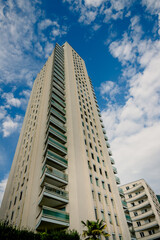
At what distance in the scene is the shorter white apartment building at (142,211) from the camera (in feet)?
132

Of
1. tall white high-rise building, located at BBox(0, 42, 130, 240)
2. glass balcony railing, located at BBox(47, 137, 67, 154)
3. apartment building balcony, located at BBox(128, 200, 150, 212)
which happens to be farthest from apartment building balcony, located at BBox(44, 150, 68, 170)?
apartment building balcony, located at BBox(128, 200, 150, 212)

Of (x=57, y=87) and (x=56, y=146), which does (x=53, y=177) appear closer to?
(x=56, y=146)

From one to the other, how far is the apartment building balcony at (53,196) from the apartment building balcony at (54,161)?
3662 millimetres

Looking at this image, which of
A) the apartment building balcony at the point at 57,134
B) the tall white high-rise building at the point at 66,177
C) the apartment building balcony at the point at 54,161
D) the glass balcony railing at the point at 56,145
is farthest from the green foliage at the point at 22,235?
the apartment building balcony at the point at 57,134

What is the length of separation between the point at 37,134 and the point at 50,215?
57.6 ft

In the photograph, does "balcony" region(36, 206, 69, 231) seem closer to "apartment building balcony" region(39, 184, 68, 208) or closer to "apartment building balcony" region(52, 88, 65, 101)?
"apartment building balcony" region(39, 184, 68, 208)

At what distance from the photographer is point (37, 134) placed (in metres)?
32.8

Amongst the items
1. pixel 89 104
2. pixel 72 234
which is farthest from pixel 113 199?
pixel 89 104

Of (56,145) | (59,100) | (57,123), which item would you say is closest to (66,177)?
(56,145)

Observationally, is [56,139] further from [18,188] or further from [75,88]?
[75,88]

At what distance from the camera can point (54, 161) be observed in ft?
77.7

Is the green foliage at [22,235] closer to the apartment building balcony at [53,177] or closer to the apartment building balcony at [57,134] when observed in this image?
the apartment building balcony at [53,177]

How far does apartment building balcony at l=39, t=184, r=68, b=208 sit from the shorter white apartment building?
3218cm

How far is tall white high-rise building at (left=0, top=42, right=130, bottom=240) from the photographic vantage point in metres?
20.1
